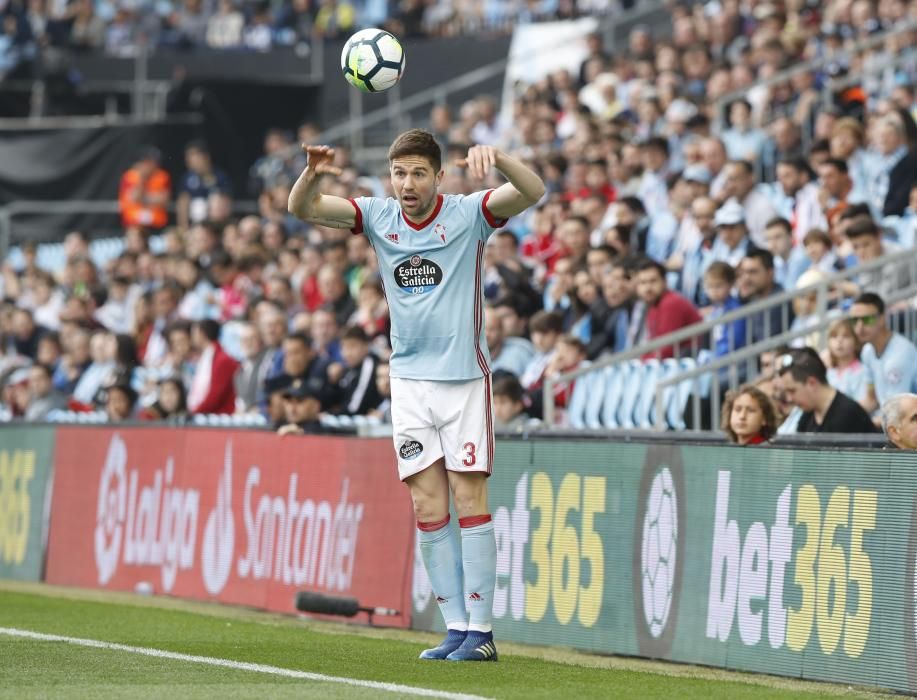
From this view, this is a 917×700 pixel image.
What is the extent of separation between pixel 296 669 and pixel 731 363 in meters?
4.67

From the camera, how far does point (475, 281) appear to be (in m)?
9.40

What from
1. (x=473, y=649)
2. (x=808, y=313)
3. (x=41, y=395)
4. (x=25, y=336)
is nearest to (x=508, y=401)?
(x=808, y=313)

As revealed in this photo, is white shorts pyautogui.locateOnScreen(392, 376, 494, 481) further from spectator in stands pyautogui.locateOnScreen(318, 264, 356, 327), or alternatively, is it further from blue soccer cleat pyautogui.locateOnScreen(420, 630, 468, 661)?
spectator in stands pyautogui.locateOnScreen(318, 264, 356, 327)

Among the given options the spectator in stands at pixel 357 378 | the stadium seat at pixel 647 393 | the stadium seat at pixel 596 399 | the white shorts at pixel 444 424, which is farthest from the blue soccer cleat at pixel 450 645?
the spectator in stands at pixel 357 378

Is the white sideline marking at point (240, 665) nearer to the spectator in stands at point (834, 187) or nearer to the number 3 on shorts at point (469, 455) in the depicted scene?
the number 3 on shorts at point (469, 455)

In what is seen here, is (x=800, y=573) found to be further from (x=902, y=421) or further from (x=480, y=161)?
(x=480, y=161)

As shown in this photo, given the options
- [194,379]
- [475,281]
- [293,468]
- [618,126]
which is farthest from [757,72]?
[475,281]

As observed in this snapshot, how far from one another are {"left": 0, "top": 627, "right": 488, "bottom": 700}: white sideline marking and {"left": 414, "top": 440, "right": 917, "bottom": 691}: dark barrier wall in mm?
2277

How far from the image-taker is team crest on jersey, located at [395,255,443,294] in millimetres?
9352

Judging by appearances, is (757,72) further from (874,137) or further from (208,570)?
(208,570)

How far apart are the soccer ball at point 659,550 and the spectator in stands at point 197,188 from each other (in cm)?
1714

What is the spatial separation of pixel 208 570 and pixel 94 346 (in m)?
6.46

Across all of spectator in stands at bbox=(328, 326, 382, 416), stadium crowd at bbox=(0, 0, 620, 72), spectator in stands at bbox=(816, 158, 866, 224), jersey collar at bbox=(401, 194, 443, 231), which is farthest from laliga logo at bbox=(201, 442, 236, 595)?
stadium crowd at bbox=(0, 0, 620, 72)

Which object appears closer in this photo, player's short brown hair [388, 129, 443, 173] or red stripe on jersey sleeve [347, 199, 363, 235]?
player's short brown hair [388, 129, 443, 173]
